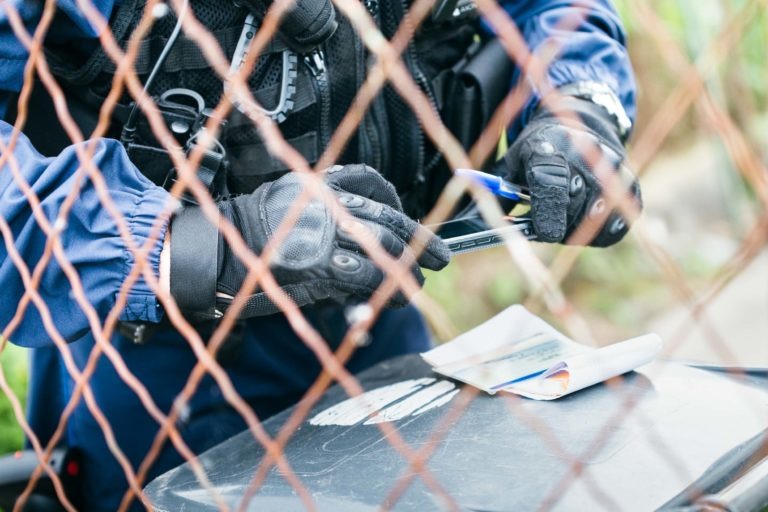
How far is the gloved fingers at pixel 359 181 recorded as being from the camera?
3.51 feet

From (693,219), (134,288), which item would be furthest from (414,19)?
(693,219)

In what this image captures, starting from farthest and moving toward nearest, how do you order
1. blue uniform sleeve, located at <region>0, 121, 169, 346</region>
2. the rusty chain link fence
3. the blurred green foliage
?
1. the blurred green foliage
2. blue uniform sleeve, located at <region>0, 121, 169, 346</region>
3. the rusty chain link fence

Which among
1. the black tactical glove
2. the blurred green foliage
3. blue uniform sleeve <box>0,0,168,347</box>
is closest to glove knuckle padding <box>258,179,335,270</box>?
the black tactical glove

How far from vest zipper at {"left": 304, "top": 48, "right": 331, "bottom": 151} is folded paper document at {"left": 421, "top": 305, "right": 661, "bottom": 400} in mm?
413

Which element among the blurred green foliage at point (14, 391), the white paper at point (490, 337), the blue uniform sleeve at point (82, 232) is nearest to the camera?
the blue uniform sleeve at point (82, 232)

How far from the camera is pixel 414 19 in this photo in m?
1.36

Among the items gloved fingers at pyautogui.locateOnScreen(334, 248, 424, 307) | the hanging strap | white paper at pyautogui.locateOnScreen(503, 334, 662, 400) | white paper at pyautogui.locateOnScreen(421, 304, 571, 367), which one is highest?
the hanging strap

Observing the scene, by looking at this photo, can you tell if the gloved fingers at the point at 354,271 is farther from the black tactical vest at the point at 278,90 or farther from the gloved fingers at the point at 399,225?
the black tactical vest at the point at 278,90

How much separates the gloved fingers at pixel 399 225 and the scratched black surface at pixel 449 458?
205 mm

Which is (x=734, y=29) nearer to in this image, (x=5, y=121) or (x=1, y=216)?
(x=1, y=216)

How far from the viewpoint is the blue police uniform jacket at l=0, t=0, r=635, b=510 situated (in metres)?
1.04

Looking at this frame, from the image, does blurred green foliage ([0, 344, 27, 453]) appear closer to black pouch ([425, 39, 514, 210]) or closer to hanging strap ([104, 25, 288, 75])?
hanging strap ([104, 25, 288, 75])

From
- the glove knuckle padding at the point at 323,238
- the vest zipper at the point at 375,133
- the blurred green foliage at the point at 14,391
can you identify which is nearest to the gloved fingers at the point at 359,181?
the glove knuckle padding at the point at 323,238

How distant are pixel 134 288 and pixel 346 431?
0.33m
